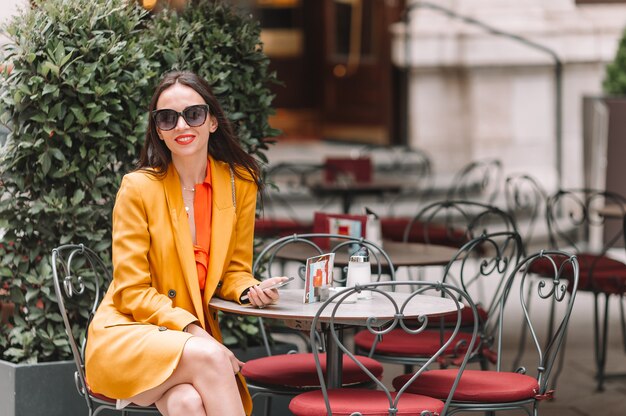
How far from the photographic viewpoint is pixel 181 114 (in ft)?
13.9

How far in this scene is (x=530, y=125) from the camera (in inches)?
476

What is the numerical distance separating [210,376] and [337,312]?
1.47ft

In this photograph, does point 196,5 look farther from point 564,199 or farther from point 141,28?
point 564,199

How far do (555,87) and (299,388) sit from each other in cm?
808

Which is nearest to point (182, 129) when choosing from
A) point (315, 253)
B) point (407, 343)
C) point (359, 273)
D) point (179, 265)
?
point (179, 265)

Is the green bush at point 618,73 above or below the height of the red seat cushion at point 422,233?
above

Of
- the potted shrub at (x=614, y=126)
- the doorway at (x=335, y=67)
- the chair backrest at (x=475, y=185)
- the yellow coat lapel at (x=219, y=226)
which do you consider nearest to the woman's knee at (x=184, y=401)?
the yellow coat lapel at (x=219, y=226)

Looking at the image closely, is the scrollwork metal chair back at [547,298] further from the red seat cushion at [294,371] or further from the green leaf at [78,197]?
the green leaf at [78,197]

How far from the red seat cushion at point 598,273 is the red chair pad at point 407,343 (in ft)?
3.94

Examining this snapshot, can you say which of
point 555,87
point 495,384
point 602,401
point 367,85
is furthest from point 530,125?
point 495,384

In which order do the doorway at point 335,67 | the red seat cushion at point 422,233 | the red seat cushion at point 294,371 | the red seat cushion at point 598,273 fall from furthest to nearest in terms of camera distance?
1. the doorway at point 335,67
2. the red seat cushion at point 422,233
3. the red seat cushion at point 598,273
4. the red seat cushion at point 294,371

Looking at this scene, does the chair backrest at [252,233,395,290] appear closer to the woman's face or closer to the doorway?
the woman's face

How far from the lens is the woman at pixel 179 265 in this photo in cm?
391

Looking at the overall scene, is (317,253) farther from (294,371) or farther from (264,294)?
(264,294)
